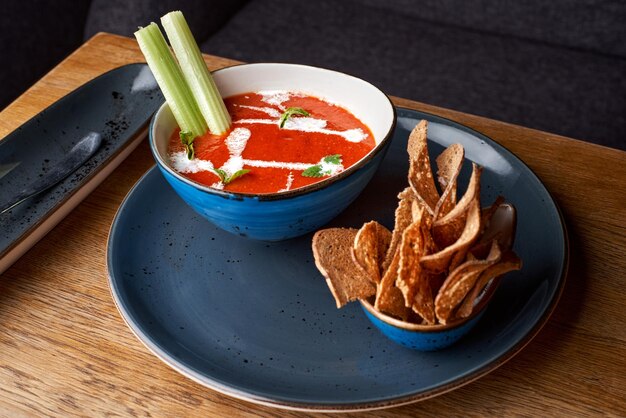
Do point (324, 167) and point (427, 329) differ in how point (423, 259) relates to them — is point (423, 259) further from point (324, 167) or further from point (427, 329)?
point (324, 167)

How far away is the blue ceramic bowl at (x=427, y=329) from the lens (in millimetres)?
912

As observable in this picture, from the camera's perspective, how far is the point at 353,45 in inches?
98.9

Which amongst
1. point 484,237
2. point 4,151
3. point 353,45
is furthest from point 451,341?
point 353,45

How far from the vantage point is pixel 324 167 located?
1.16 metres

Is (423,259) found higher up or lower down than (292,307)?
higher up

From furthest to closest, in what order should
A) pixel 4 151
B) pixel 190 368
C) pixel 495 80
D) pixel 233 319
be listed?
pixel 495 80 → pixel 4 151 → pixel 233 319 → pixel 190 368

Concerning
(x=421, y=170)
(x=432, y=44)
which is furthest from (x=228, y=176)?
(x=432, y=44)

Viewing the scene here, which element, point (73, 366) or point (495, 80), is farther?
point (495, 80)

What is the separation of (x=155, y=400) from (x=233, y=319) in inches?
6.5

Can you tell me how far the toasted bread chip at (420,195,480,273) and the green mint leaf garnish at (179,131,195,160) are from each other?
0.50 metres

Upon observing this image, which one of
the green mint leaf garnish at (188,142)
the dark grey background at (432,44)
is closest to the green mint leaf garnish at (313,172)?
the green mint leaf garnish at (188,142)

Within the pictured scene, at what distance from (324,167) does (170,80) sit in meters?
0.33

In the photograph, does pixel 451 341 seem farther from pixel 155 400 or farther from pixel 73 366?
pixel 73 366

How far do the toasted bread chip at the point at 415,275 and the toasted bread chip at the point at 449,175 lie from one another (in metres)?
0.08
